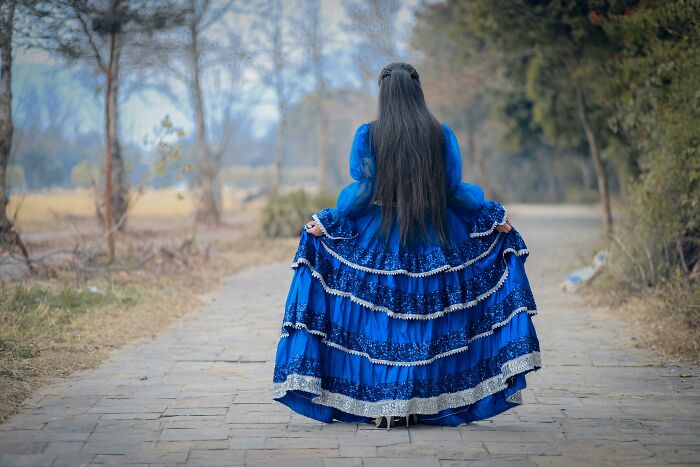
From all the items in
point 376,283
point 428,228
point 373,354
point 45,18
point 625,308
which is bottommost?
point 625,308

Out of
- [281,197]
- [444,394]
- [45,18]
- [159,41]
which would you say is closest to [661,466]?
[444,394]

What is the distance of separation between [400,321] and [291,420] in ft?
2.75

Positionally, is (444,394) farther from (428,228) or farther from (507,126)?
(507,126)

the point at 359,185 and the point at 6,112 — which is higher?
the point at 6,112

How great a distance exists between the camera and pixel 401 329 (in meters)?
4.36

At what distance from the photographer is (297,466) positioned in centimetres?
371

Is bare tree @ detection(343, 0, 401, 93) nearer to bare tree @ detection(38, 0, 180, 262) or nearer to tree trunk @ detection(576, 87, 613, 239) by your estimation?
tree trunk @ detection(576, 87, 613, 239)

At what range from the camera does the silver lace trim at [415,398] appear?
424 cm

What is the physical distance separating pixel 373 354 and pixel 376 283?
1.23ft

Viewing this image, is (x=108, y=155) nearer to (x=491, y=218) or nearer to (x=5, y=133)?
(x=5, y=133)

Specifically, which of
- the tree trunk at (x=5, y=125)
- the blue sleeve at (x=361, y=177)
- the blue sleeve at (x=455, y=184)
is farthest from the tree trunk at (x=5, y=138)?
the blue sleeve at (x=455, y=184)

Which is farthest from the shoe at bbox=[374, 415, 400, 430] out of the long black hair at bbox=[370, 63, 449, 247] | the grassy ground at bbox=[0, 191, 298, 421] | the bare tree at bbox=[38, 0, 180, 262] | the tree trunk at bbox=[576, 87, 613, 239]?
the tree trunk at bbox=[576, 87, 613, 239]

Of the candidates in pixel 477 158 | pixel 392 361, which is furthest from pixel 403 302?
pixel 477 158

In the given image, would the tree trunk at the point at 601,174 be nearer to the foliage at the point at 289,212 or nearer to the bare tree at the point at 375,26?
the foliage at the point at 289,212
